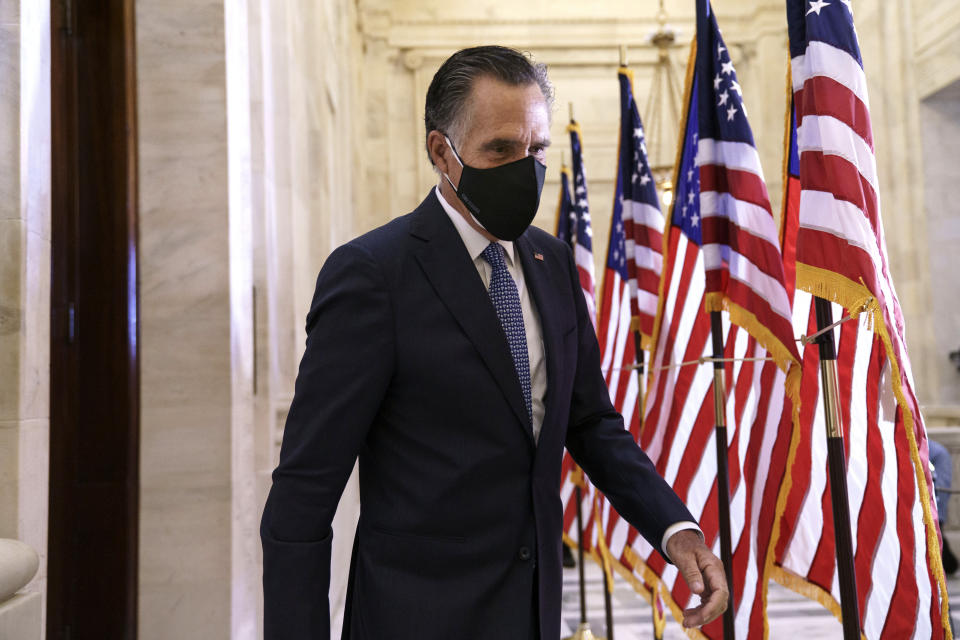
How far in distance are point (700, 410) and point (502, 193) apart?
149 inches

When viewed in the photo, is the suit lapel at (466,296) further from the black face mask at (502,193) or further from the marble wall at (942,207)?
the marble wall at (942,207)

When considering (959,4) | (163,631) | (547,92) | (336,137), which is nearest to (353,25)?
(336,137)

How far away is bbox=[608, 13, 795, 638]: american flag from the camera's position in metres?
4.50

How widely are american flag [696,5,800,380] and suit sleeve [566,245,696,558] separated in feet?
6.80

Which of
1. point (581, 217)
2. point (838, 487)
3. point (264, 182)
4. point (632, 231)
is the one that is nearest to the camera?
point (838, 487)

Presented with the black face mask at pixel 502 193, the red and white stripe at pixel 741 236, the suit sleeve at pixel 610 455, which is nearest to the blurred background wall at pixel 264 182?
the black face mask at pixel 502 193

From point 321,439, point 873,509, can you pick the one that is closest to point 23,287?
point 321,439

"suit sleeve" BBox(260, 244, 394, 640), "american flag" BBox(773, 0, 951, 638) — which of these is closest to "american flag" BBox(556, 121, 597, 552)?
"american flag" BBox(773, 0, 951, 638)

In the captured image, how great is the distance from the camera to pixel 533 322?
193 cm

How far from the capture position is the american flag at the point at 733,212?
4035 millimetres

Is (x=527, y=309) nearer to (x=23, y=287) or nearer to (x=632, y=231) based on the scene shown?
(x=23, y=287)

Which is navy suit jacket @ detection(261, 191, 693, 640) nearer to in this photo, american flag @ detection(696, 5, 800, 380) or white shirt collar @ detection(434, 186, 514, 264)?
white shirt collar @ detection(434, 186, 514, 264)

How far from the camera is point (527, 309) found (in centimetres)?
194

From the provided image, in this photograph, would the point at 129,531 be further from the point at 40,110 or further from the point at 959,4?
the point at 959,4
